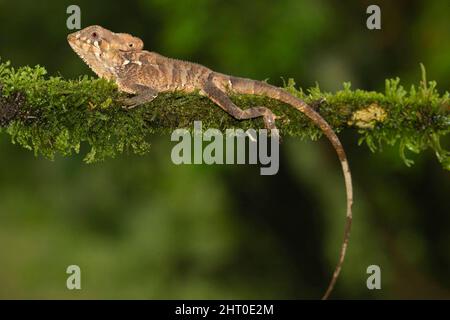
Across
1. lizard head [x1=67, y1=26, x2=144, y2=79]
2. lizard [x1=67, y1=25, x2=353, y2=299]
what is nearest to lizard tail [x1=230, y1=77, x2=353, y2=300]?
lizard [x1=67, y1=25, x2=353, y2=299]

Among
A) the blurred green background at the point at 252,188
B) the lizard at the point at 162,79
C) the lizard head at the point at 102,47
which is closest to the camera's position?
the lizard at the point at 162,79

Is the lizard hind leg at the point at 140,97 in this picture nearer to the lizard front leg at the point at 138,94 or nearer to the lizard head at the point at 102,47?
the lizard front leg at the point at 138,94

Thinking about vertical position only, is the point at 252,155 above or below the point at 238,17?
below

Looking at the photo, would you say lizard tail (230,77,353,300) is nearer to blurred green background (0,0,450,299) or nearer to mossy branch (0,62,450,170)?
mossy branch (0,62,450,170)

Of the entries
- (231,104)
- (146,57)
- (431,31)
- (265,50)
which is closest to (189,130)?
(231,104)

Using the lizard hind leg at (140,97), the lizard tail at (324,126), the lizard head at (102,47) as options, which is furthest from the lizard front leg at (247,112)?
the lizard head at (102,47)

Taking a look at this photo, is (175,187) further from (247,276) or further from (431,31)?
(431,31)

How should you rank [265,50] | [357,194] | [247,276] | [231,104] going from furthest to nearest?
[247,276]
[357,194]
[265,50]
[231,104]
